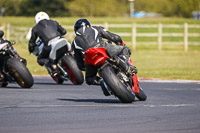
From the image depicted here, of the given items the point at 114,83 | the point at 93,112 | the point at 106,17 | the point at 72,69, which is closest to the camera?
the point at 93,112

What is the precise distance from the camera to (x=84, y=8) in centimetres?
10050

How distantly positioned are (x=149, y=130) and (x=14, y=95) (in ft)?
17.8

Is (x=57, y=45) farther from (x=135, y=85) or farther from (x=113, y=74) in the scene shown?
(x=113, y=74)

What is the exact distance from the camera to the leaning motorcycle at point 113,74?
9.56 metres

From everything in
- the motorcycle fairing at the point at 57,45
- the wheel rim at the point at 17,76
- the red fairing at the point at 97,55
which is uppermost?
the red fairing at the point at 97,55

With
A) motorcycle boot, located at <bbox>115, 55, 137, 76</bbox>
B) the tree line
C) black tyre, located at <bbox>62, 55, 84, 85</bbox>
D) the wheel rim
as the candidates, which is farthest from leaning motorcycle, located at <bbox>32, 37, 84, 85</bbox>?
the tree line

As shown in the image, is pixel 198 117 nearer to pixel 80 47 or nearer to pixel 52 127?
pixel 52 127

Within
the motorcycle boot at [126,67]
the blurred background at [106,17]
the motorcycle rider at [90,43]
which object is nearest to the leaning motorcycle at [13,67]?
the motorcycle rider at [90,43]

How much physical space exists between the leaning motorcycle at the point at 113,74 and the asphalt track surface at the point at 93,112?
0.23m

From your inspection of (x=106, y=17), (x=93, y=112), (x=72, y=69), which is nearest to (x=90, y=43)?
(x=93, y=112)

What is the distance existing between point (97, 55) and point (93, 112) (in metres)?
1.14

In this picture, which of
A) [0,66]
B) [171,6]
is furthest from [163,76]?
[171,6]

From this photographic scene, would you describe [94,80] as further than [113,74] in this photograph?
Yes

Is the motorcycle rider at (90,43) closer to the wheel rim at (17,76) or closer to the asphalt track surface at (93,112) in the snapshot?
the asphalt track surface at (93,112)
